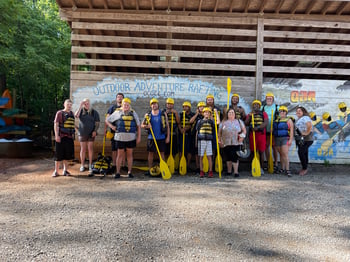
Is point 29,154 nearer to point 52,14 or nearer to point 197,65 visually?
point 197,65

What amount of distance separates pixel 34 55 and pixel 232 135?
9208 millimetres

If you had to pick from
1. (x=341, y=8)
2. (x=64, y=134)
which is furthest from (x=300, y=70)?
(x=64, y=134)

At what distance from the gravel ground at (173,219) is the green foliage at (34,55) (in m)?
6.95

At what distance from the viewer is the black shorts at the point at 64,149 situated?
20.2 feet

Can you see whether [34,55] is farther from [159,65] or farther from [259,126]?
[259,126]

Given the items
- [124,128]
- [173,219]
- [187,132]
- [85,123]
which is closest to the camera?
[173,219]

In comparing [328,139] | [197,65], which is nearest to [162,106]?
[197,65]

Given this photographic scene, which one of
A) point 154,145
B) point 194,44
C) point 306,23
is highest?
point 306,23

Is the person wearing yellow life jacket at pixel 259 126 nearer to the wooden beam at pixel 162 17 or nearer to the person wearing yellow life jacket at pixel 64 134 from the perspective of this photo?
the wooden beam at pixel 162 17

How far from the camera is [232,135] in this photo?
629 centimetres

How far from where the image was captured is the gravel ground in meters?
2.82

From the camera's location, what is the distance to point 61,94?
52.6ft

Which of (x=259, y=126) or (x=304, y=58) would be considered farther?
(x=304, y=58)

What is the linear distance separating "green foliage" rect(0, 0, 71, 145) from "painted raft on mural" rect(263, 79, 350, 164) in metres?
9.56
